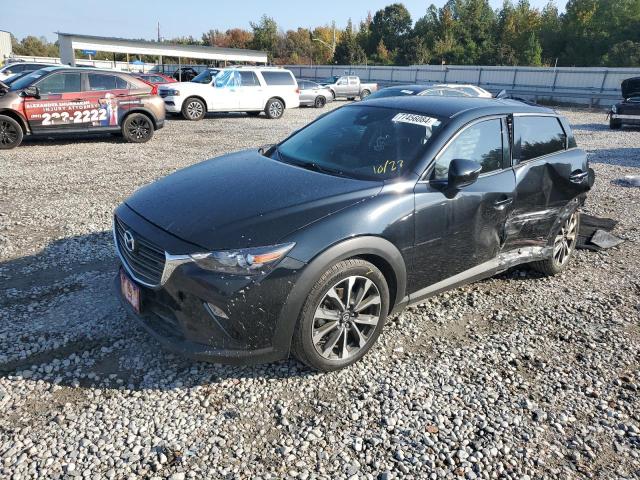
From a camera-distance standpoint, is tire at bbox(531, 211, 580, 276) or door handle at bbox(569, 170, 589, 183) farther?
Answer: tire at bbox(531, 211, 580, 276)

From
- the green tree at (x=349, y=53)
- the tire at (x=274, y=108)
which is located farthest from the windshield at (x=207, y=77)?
the green tree at (x=349, y=53)

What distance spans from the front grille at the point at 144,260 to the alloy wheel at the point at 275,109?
581 inches

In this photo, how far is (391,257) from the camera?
10.2 ft

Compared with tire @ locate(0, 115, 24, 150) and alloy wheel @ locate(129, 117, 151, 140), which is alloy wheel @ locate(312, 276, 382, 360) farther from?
alloy wheel @ locate(129, 117, 151, 140)

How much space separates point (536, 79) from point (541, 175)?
3264cm

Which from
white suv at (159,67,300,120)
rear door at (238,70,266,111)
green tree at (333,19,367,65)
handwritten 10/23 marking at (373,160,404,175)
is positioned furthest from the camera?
green tree at (333,19,367,65)

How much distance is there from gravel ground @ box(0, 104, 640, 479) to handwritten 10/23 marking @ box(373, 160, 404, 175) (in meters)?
1.25

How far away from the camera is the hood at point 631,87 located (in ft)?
53.1

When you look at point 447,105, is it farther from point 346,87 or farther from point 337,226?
point 346,87

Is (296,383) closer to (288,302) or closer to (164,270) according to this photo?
(288,302)

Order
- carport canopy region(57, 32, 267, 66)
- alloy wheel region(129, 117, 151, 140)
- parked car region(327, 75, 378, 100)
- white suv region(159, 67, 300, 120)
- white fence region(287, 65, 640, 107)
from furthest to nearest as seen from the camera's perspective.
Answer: carport canopy region(57, 32, 267, 66)
white fence region(287, 65, 640, 107)
parked car region(327, 75, 378, 100)
white suv region(159, 67, 300, 120)
alloy wheel region(129, 117, 151, 140)

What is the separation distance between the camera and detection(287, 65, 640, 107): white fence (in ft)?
93.4

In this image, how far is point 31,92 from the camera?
949 centimetres

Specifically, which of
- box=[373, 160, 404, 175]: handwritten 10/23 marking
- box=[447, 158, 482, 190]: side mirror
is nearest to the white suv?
box=[373, 160, 404, 175]: handwritten 10/23 marking
